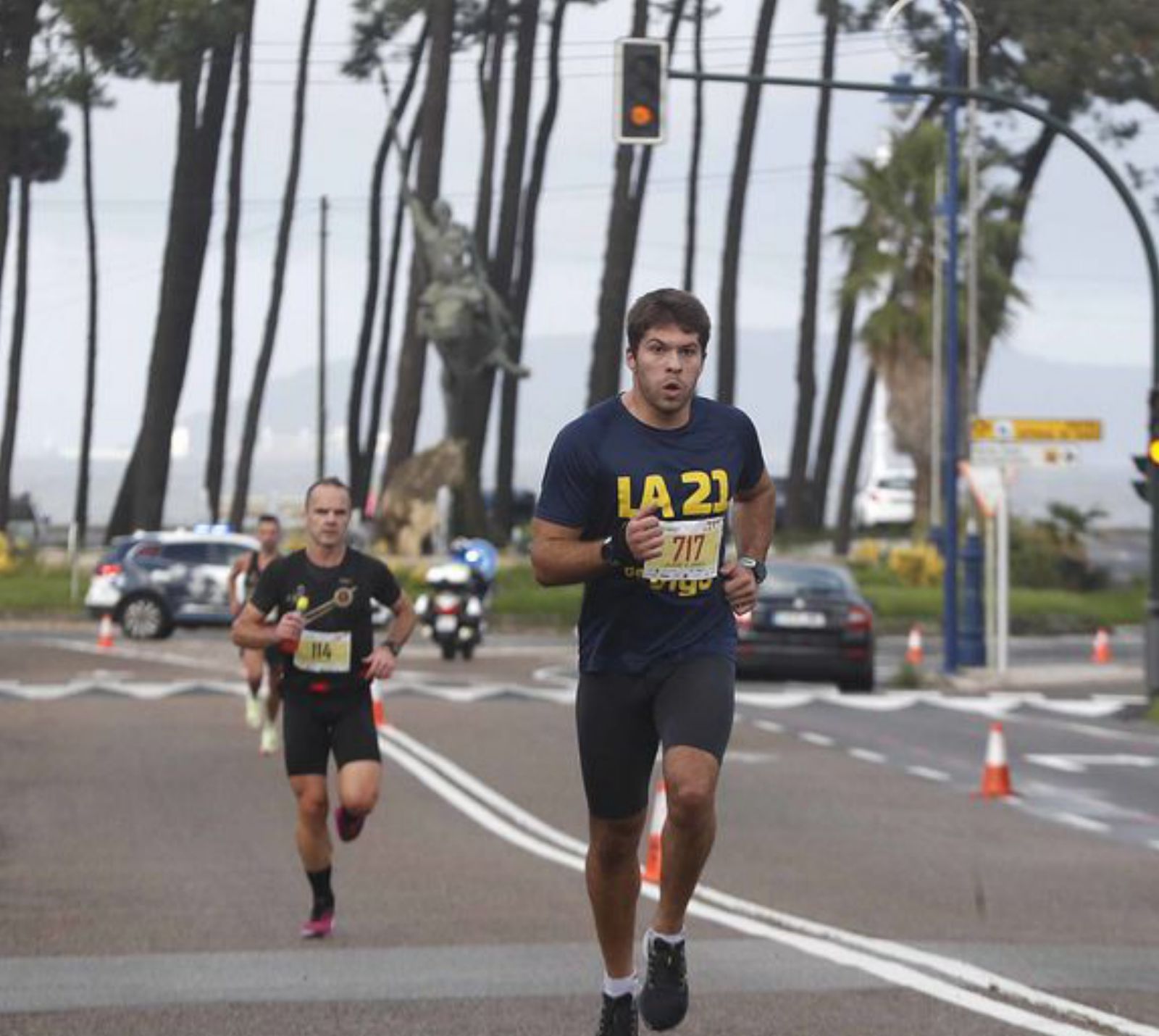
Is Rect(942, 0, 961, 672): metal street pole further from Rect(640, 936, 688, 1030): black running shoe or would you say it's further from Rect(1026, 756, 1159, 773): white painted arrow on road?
Rect(640, 936, 688, 1030): black running shoe

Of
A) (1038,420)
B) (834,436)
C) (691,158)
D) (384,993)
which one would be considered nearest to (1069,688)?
(1038,420)

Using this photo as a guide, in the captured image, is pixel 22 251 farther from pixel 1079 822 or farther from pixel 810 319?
pixel 1079 822

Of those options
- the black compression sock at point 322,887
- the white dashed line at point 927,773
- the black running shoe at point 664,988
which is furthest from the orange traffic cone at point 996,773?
the black running shoe at point 664,988

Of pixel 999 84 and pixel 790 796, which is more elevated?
pixel 999 84

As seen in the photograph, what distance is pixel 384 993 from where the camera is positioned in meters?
10.0

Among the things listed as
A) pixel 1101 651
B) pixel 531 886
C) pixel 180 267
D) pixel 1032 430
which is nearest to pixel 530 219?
pixel 180 267

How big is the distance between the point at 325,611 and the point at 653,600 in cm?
409

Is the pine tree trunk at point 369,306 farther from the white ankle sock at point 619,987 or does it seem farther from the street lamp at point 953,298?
the white ankle sock at point 619,987

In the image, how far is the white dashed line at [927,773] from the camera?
22309mm

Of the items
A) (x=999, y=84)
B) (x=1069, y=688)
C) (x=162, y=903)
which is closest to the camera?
(x=162, y=903)

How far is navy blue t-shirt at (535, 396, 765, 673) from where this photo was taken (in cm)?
798

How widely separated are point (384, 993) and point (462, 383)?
48339 mm

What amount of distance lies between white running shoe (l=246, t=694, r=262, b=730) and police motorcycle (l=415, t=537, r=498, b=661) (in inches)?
456

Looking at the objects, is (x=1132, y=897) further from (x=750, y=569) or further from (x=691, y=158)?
(x=691, y=158)
